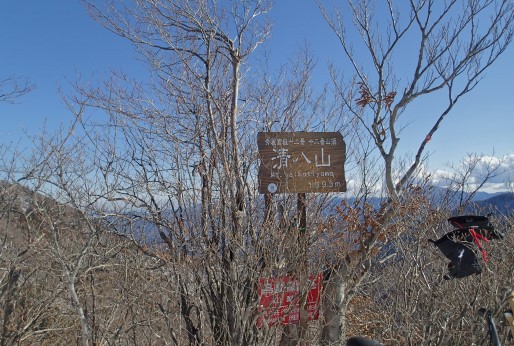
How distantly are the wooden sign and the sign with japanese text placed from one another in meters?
0.92

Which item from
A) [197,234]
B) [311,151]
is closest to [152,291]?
[197,234]

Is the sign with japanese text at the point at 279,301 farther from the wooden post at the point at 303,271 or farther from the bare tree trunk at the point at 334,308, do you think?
the bare tree trunk at the point at 334,308

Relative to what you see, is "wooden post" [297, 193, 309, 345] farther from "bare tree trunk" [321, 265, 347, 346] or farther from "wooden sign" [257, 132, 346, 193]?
"bare tree trunk" [321, 265, 347, 346]

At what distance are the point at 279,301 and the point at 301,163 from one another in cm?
144

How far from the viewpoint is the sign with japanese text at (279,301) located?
163 inches

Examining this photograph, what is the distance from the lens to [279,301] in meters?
4.18

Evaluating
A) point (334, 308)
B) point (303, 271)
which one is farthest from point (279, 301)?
point (334, 308)

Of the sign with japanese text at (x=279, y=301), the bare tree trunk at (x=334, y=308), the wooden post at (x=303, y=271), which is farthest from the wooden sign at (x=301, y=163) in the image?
the bare tree trunk at (x=334, y=308)

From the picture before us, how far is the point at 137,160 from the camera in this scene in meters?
5.77

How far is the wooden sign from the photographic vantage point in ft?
14.5

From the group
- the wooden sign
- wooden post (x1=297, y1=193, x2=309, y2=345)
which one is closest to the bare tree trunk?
wooden post (x1=297, y1=193, x2=309, y2=345)

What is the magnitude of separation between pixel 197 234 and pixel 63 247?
12.8 ft

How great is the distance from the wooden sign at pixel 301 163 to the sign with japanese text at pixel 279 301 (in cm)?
92

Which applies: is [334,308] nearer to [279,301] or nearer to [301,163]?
[279,301]
